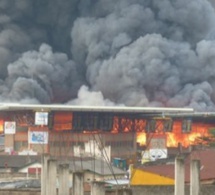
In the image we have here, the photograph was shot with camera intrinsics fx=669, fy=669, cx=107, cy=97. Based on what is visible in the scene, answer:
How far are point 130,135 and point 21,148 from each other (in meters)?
20.3

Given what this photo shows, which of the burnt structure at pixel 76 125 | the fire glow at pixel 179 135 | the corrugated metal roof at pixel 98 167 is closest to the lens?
the corrugated metal roof at pixel 98 167

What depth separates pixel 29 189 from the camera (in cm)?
4438

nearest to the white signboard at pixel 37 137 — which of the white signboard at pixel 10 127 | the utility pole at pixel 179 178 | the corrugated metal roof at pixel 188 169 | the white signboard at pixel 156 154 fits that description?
the white signboard at pixel 10 127

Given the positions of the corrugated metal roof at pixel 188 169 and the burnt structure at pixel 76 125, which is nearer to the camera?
the corrugated metal roof at pixel 188 169

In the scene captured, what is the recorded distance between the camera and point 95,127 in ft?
355

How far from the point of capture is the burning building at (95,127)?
333 feet

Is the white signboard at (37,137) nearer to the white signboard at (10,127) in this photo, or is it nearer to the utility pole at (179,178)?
the white signboard at (10,127)

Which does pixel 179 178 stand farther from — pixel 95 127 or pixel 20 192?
pixel 95 127

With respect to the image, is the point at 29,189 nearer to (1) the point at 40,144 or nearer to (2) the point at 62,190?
(2) the point at 62,190

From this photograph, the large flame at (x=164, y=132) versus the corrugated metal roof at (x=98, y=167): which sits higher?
the large flame at (x=164, y=132)

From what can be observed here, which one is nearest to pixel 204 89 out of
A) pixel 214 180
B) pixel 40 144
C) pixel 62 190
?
pixel 40 144

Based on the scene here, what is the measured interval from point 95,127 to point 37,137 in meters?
14.6

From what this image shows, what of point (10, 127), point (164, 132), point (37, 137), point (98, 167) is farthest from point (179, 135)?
point (98, 167)

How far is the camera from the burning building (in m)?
102
